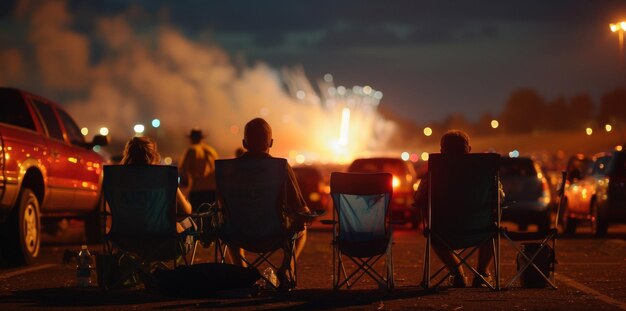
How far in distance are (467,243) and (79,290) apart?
138 inches

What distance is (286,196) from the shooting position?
10.6 meters

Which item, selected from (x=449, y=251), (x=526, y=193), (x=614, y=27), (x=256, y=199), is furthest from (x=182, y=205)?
(x=614, y=27)

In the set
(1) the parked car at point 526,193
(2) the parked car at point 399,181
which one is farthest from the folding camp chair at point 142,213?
(2) the parked car at point 399,181

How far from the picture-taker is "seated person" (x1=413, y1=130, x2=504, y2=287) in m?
11.0

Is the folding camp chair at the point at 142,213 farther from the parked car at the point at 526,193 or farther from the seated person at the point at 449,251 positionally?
the parked car at the point at 526,193

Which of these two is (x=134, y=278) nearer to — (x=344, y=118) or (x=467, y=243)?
(x=467, y=243)

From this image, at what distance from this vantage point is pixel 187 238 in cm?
1084

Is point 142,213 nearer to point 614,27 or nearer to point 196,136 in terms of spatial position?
point 196,136

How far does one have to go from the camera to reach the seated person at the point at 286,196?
1054 cm

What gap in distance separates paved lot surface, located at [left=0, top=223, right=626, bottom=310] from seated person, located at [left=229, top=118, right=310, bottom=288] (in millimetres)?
351

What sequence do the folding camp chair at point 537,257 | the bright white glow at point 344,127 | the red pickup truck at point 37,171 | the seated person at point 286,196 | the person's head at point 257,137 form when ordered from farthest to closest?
the bright white glow at point 344,127, the red pickup truck at point 37,171, the person's head at point 257,137, the folding camp chair at point 537,257, the seated person at point 286,196

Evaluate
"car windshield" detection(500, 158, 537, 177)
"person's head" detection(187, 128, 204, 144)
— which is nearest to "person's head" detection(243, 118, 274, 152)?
"person's head" detection(187, 128, 204, 144)

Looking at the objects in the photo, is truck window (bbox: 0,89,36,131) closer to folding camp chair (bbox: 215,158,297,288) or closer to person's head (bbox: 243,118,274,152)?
person's head (bbox: 243,118,274,152)

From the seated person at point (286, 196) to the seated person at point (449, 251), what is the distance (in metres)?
1.16
